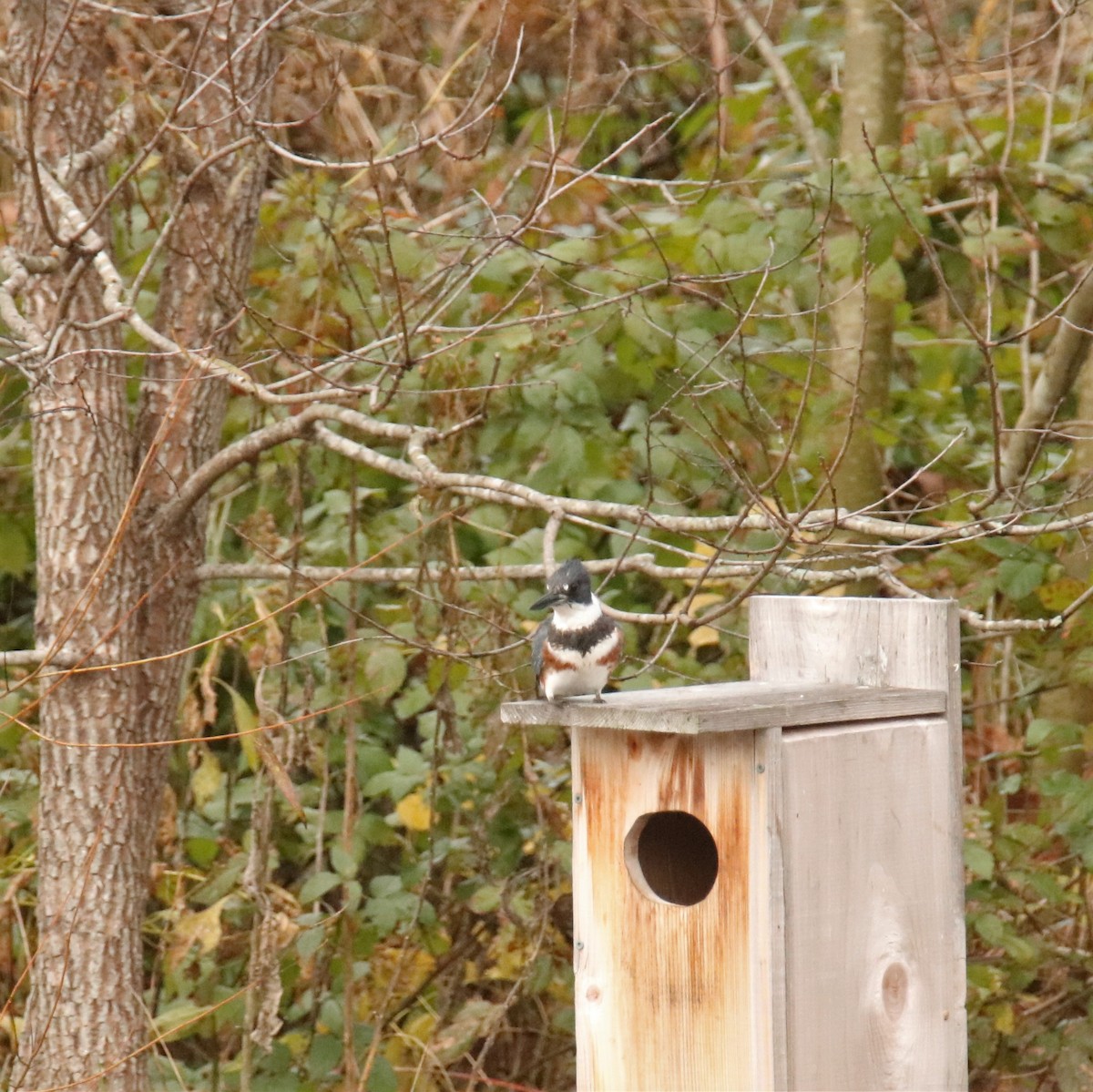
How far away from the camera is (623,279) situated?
335 cm

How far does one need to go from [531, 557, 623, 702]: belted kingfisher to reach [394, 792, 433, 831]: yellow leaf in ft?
5.08

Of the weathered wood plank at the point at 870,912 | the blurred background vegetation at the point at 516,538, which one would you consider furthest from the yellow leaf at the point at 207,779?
the weathered wood plank at the point at 870,912

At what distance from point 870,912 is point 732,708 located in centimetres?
45

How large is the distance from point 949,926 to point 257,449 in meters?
1.67

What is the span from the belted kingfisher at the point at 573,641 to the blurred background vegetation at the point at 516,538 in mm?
151

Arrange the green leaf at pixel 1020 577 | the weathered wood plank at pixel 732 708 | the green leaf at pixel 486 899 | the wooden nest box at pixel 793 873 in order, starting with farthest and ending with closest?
the green leaf at pixel 486 899 → the green leaf at pixel 1020 577 → the wooden nest box at pixel 793 873 → the weathered wood plank at pixel 732 708

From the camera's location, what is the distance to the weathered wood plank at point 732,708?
1.92 meters

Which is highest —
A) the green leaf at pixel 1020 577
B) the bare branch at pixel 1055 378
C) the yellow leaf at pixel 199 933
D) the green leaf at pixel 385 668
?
the bare branch at pixel 1055 378

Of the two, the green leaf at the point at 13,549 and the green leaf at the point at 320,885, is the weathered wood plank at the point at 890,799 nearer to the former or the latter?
the green leaf at the point at 320,885

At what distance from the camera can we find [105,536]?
3.25 m

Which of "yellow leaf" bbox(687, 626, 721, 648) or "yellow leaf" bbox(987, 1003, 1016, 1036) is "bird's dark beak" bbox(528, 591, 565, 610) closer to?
"yellow leaf" bbox(687, 626, 721, 648)

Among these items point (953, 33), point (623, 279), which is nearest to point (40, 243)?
point (623, 279)

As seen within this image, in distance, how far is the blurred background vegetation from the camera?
123 inches

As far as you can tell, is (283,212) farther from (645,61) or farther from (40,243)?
(645,61)
